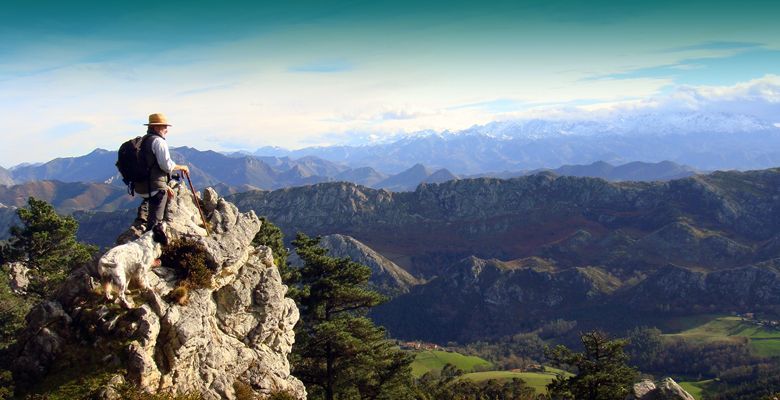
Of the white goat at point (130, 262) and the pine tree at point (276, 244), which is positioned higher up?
the white goat at point (130, 262)

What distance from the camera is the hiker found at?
645 inches

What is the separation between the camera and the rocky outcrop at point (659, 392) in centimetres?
3269

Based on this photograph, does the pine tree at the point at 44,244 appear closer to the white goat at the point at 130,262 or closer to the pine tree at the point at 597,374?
the white goat at the point at 130,262

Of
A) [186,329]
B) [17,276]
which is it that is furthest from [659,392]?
[17,276]

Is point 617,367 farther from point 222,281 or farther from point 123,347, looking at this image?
point 123,347

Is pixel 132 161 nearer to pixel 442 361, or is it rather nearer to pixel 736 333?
pixel 442 361

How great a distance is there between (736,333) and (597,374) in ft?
621

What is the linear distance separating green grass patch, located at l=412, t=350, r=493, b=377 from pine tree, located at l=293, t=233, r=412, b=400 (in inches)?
4607

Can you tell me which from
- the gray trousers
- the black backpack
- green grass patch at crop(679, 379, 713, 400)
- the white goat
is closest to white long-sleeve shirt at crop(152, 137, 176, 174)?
the black backpack

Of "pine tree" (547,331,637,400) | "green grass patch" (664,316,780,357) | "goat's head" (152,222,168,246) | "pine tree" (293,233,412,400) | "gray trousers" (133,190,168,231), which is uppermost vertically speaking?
"gray trousers" (133,190,168,231)

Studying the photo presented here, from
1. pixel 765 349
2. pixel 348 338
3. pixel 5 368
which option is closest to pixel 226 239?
pixel 5 368

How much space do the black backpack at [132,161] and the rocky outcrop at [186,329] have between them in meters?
2.07

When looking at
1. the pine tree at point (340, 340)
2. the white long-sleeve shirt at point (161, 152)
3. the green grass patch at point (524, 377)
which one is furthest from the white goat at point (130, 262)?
the green grass patch at point (524, 377)

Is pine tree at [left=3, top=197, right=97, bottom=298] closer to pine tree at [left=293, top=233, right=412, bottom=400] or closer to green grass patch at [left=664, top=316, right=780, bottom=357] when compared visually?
pine tree at [left=293, top=233, right=412, bottom=400]
